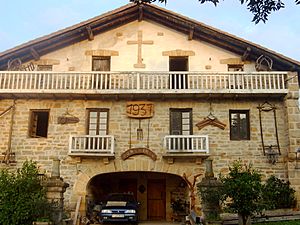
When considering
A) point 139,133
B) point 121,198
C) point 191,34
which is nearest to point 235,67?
point 191,34

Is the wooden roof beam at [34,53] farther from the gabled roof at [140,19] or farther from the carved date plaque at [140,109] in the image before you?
the carved date plaque at [140,109]

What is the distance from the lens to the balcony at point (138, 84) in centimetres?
1569

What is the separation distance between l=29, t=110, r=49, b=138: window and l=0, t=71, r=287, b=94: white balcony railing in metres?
1.27

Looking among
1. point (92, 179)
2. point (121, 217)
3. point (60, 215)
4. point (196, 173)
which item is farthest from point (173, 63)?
point (60, 215)

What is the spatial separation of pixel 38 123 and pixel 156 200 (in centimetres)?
668

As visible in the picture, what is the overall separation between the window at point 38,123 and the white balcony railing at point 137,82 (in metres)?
1.27

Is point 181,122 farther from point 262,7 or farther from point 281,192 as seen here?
point 262,7

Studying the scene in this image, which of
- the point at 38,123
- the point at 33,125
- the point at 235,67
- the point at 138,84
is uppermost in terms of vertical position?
the point at 235,67

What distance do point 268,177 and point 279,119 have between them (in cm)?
257

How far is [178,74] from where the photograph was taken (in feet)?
52.7

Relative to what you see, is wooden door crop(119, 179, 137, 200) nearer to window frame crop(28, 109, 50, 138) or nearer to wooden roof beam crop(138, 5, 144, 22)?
window frame crop(28, 109, 50, 138)

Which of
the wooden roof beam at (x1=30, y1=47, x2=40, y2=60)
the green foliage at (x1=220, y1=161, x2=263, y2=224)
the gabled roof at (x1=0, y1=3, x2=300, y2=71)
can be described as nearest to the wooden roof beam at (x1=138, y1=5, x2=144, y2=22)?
the gabled roof at (x1=0, y1=3, x2=300, y2=71)

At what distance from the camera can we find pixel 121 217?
44.2 feet

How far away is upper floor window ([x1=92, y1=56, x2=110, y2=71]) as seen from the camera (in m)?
17.3
